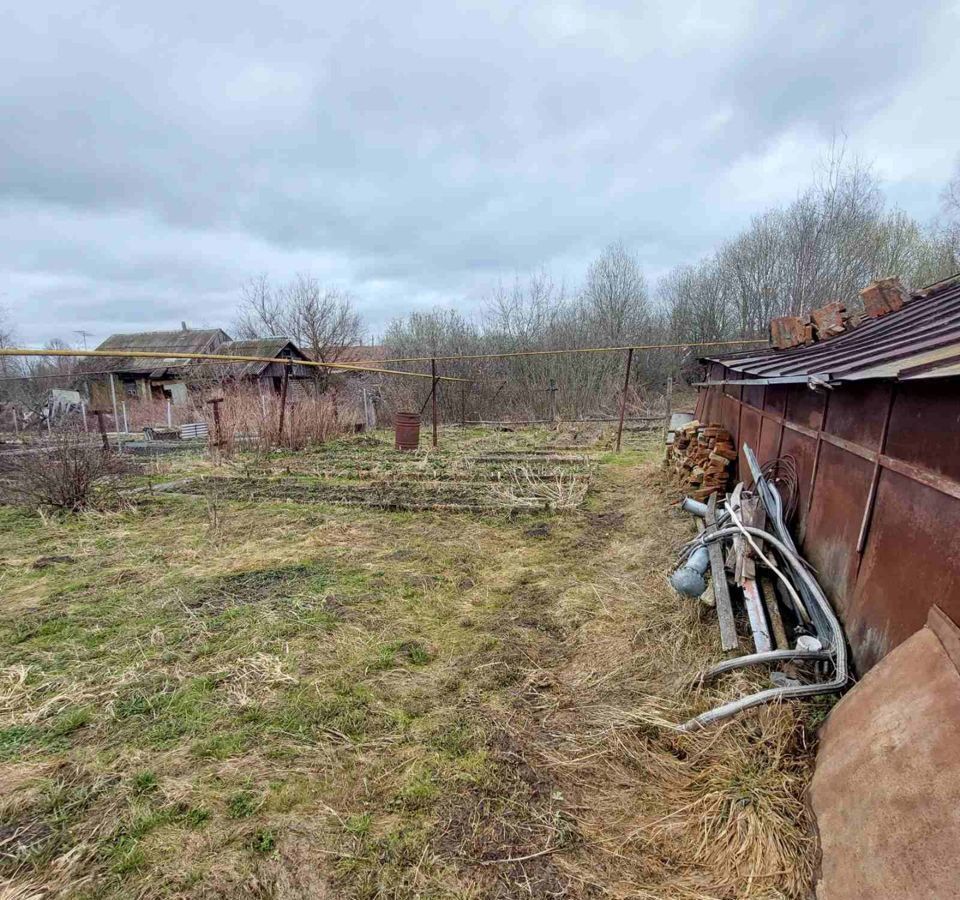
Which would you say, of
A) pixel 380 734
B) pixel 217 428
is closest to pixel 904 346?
pixel 380 734

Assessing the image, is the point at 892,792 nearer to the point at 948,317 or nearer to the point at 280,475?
the point at 948,317

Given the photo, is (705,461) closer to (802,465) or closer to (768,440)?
(768,440)

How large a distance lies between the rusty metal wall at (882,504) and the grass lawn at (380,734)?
0.71 metres

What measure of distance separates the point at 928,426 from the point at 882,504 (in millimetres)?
551

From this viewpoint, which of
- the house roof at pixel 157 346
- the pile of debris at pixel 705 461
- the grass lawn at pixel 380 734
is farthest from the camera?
the house roof at pixel 157 346

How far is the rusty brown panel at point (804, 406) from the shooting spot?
12.7 feet

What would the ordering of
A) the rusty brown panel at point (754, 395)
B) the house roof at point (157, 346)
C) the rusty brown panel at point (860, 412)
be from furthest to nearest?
the house roof at point (157, 346), the rusty brown panel at point (754, 395), the rusty brown panel at point (860, 412)

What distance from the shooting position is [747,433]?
255 inches

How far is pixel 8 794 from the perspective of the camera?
2336 mm

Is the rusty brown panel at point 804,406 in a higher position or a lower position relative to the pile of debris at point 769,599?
higher

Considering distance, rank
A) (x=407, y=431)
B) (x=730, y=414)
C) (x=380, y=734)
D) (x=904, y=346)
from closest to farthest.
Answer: (x=380, y=734)
(x=904, y=346)
(x=730, y=414)
(x=407, y=431)

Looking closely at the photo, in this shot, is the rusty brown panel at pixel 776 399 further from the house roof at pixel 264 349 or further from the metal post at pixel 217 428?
the house roof at pixel 264 349

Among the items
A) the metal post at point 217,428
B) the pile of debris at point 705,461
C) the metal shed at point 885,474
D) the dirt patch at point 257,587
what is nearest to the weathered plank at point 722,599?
the metal shed at point 885,474

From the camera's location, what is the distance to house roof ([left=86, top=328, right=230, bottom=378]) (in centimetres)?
2633
